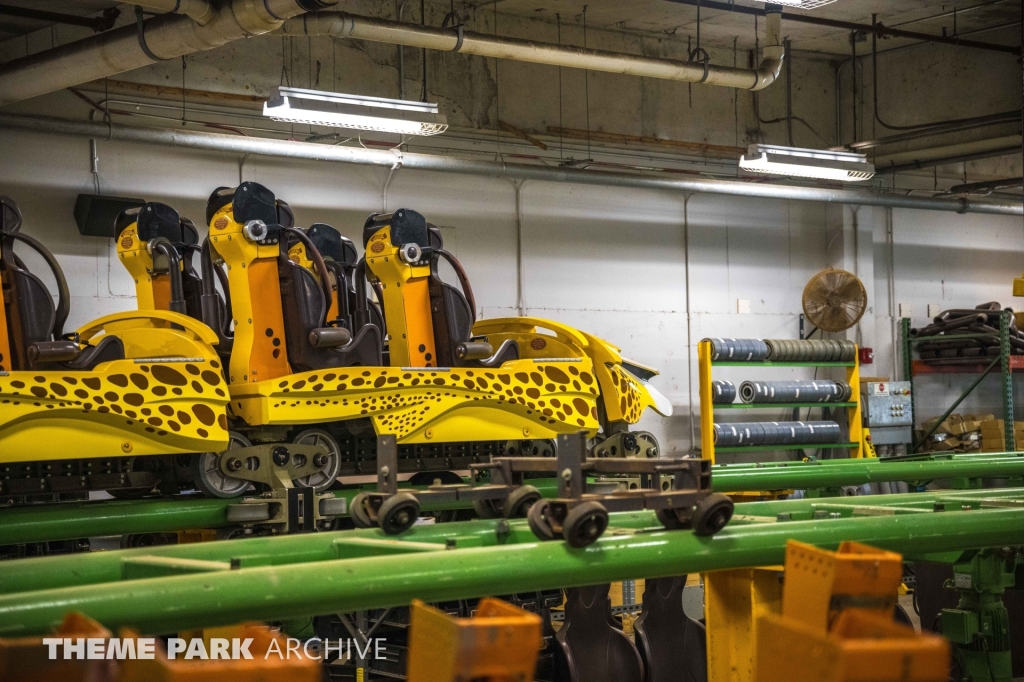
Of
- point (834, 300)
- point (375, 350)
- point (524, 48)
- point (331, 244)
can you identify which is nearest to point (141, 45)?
point (331, 244)

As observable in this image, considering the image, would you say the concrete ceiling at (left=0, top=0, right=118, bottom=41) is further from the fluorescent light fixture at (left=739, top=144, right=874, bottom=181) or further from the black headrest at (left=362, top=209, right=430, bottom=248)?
the fluorescent light fixture at (left=739, top=144, right=874, bottom=181)

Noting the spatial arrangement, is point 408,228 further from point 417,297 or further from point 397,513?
point 397,513

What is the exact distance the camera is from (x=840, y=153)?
34.0 ft

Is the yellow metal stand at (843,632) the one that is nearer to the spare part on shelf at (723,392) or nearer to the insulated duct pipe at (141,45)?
the insulated duct pipe at (141,45)

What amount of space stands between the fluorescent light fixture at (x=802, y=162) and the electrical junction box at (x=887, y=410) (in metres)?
2.81

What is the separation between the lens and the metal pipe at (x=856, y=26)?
1099cm

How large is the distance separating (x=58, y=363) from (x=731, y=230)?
8464 millimetres

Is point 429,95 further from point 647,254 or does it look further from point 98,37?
point 98,37

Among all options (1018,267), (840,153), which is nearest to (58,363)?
(840,153)

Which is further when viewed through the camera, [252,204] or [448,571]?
[252,204]

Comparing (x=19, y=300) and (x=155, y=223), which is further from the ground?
(x=155, y=223)

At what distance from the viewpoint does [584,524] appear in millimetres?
3115

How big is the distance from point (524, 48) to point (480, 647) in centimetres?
734

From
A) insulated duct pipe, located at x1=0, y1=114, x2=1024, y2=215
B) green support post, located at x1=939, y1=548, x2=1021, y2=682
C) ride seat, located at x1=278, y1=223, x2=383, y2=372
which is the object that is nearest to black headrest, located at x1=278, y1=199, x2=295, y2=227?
ride seat, located at x1=278, y1=223, x2=383, y2=372
